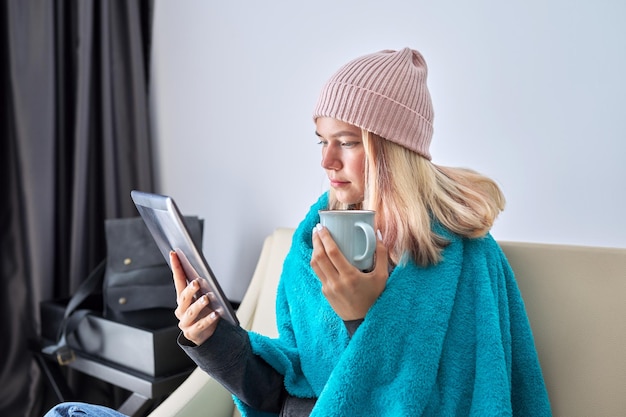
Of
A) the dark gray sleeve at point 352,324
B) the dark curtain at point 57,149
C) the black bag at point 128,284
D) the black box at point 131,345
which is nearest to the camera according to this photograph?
the dark gray sleeve at point 352,324

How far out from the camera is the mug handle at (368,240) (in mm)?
770

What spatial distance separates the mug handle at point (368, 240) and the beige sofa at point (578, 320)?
1.26ft

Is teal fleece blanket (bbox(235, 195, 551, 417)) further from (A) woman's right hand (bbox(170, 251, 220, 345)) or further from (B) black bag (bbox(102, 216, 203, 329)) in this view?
(B) black bag (bbox(102, 216, 203, 329))

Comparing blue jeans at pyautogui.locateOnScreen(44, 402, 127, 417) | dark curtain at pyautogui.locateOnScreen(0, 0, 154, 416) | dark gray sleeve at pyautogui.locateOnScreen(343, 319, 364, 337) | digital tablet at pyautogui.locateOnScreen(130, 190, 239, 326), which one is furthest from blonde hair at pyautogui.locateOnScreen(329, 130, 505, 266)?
dark curtain at pyautogui.locateOnScreen(0, 0, 154, 416)

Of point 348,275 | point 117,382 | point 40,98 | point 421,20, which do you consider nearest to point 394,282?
point 348,275

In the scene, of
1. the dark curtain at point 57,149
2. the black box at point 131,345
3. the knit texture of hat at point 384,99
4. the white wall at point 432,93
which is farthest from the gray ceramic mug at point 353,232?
the dark curtain at point 57,149

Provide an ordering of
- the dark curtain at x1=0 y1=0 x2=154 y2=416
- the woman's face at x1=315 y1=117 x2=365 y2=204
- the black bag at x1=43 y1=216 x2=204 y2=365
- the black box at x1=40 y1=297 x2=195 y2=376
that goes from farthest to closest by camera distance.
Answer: the dark curtain at x1=0 y1=0 x2=154 y2=416
the black bag at x1=43 y1=216 x2=204 y2=365
the black box at x1=40 y1=297 x2=195 y2=376
the woman's face at x1=315 y1=117 x2=365 y2=204

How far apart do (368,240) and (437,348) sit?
0.21 meters

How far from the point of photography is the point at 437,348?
86 cm

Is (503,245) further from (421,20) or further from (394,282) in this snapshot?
(421,20)

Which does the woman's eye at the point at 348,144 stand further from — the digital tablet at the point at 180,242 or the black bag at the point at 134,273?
the black bag at the point at 134,273

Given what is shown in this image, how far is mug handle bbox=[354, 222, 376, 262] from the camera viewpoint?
0.77 meters

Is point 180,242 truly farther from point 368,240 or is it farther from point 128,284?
point 128,284

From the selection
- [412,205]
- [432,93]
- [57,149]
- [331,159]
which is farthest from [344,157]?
[57,149]
